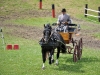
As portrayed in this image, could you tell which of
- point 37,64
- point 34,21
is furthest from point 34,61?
point 34,21

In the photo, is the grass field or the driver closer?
the grass field

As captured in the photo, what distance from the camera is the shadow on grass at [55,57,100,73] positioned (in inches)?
591

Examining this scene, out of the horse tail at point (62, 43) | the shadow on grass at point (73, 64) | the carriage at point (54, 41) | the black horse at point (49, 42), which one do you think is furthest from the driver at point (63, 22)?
the shadow on grass at point (73, 64)

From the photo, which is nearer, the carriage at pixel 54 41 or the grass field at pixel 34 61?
the carriage at pixel 54 41

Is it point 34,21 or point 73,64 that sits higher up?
point 34,21

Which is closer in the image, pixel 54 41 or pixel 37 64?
pixel 54 41

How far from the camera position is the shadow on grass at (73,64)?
49.3 ft

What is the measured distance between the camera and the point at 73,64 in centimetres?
1611

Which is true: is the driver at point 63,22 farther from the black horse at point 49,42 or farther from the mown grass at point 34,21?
the mown grass at point 34,21

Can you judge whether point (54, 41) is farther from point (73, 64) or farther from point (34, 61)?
point (34, 61)

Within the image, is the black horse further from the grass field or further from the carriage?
the grass field

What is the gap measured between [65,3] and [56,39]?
28271 millimetres

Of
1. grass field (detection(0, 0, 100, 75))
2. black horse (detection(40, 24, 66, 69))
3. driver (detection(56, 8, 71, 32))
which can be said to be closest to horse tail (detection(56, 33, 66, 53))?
black horse (detection(40, 24, 66, 69))

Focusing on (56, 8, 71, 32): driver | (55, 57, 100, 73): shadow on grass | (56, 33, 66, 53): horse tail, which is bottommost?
(55, 57, 100, 73): shadow on grass
